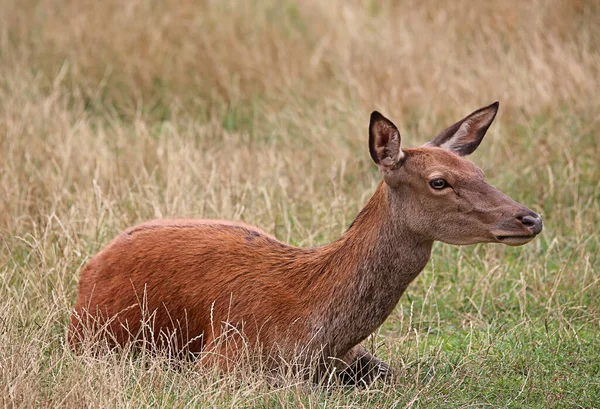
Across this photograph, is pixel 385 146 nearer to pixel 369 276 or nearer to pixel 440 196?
pixel 440 196

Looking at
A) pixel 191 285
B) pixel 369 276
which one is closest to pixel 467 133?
pixel 369 276

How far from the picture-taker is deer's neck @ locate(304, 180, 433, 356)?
16.2 feet

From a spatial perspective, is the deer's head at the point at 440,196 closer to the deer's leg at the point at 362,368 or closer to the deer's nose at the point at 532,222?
the deer's nose at the point at 532,222

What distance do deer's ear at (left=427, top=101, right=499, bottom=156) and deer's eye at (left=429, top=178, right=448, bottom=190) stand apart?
51 cm

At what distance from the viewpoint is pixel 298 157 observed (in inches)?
336

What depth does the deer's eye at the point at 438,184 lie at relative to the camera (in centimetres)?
489

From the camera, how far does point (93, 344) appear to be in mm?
5180

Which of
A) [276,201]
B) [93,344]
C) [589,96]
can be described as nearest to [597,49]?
[589,96]

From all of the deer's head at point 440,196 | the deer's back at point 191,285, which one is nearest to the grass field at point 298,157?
the deer's back at point 191,285

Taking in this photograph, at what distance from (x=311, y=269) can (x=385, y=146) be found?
27.1 inches

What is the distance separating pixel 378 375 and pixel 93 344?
1319 mm

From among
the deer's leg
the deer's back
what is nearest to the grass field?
the deer's leg

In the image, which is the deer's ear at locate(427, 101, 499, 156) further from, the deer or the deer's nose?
the deer's nose

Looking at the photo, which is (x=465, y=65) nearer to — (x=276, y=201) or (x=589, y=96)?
(x=589, y=96)
